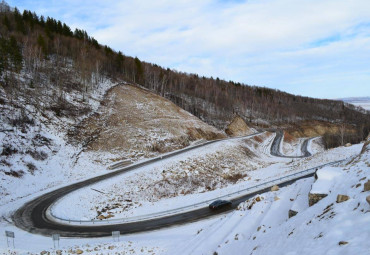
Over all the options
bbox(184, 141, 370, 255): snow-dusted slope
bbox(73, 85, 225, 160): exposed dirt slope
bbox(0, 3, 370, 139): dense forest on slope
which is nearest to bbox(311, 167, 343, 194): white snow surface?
bbox(184, 141, 370, 255): snow-dusted slope

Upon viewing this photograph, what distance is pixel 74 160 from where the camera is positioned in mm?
44094

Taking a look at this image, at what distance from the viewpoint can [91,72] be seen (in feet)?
257

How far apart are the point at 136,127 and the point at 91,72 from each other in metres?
30.7

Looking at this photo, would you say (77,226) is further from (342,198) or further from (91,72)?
(91,72)

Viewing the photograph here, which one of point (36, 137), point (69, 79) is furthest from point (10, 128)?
point (69, 79)

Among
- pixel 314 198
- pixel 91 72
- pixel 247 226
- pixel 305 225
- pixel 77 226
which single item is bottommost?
pixel 77 226

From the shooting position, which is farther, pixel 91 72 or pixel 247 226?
pixel 91 72

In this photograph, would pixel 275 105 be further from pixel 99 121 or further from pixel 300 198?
pixel 300 198

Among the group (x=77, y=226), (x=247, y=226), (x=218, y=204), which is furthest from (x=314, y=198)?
(x=77, y=226)

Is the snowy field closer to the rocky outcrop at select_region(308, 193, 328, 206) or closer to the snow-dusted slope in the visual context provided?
the snow-dusted slope

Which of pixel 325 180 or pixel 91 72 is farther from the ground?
pixel 91 72

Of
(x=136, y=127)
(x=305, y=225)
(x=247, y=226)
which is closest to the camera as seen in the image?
(x=305, y=225)

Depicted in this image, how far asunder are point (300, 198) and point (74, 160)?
127 feet

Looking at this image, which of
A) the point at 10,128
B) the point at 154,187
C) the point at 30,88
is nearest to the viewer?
the point at 154,187
